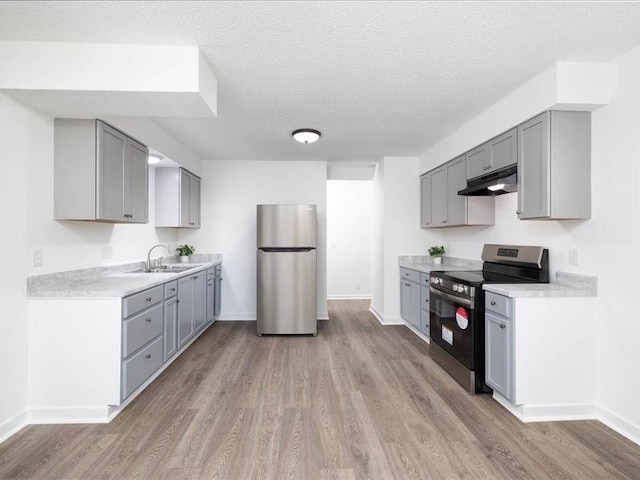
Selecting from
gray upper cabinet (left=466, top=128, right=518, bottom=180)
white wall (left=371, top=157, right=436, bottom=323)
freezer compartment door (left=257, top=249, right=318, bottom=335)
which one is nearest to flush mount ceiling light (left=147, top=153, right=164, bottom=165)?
freezer compartment door (left=257, top=249, right=318, bottom=335)

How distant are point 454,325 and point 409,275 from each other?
1.44 meters

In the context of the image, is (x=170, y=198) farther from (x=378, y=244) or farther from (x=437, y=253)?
(x=437, y=253)

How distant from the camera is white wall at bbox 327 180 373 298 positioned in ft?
21.9

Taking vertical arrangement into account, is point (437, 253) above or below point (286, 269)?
above

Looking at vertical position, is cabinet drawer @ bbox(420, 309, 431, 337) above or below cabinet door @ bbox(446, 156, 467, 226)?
below

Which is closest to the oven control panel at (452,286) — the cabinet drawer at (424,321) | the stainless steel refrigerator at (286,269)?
the cabinet drawer at (424,321)

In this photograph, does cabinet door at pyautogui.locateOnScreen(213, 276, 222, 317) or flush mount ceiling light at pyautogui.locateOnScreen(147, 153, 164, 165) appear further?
cabinet door at pyautogui.locateOnScreen(213, 276, 222, 317)

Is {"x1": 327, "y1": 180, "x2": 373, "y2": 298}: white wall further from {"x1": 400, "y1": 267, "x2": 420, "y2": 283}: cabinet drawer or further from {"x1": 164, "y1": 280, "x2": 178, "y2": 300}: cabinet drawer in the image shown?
{"x1": 164, "y1": 280, "x2": 178, "y2": 300}: cabinet drawer

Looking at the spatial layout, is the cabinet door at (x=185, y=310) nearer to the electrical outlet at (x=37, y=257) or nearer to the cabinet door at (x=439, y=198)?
the electrical outlet at (x=37, y=257)

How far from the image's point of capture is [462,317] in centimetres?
270

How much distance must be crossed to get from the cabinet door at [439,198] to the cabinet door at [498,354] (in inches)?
67.0

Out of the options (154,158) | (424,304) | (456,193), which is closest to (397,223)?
(456,193)

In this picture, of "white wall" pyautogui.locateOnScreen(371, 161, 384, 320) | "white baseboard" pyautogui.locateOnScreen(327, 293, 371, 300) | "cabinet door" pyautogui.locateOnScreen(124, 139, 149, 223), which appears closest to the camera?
"cabinet door" pyautogui.locateOnScreen(124, 139, 149, 223)

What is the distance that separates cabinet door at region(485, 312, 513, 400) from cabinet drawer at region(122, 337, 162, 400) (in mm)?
2686
